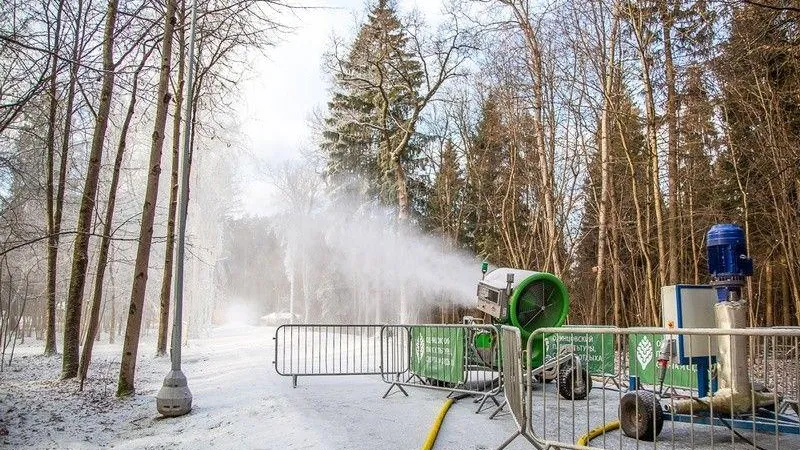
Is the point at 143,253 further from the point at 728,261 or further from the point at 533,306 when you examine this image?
the point at 728,261

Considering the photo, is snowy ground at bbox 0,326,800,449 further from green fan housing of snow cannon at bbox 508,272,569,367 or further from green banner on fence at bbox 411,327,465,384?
green fan housing of snow cannon at bbox 508,272,569,367

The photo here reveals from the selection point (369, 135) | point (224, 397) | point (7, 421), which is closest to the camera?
point (7, 421)

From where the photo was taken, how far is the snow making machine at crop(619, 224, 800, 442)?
5.22 metres

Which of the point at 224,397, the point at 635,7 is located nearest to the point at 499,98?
the point at 635,7

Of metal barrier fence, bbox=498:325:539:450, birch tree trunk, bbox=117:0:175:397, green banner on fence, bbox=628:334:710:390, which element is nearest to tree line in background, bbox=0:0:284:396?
birch tree trunk, bbox=117:0:175:397

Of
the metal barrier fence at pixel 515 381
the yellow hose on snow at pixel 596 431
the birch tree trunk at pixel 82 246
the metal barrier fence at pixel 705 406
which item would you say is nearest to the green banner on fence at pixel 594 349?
the metal barrier fence at pixel 705 406

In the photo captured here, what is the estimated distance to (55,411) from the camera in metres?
10.0

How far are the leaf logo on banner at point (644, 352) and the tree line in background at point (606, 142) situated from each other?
170 inches

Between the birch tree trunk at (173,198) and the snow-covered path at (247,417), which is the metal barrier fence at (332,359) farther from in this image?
the birch tree trunk at (173,198)

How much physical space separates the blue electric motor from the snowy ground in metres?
1.45

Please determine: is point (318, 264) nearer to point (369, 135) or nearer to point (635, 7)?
point (369, 135)

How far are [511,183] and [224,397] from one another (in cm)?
1636

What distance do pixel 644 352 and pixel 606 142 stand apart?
7.97m

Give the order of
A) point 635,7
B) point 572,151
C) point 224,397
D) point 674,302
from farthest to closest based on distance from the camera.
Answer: point 572,151 < point 635,7 < point 224,397 < point 674,302
